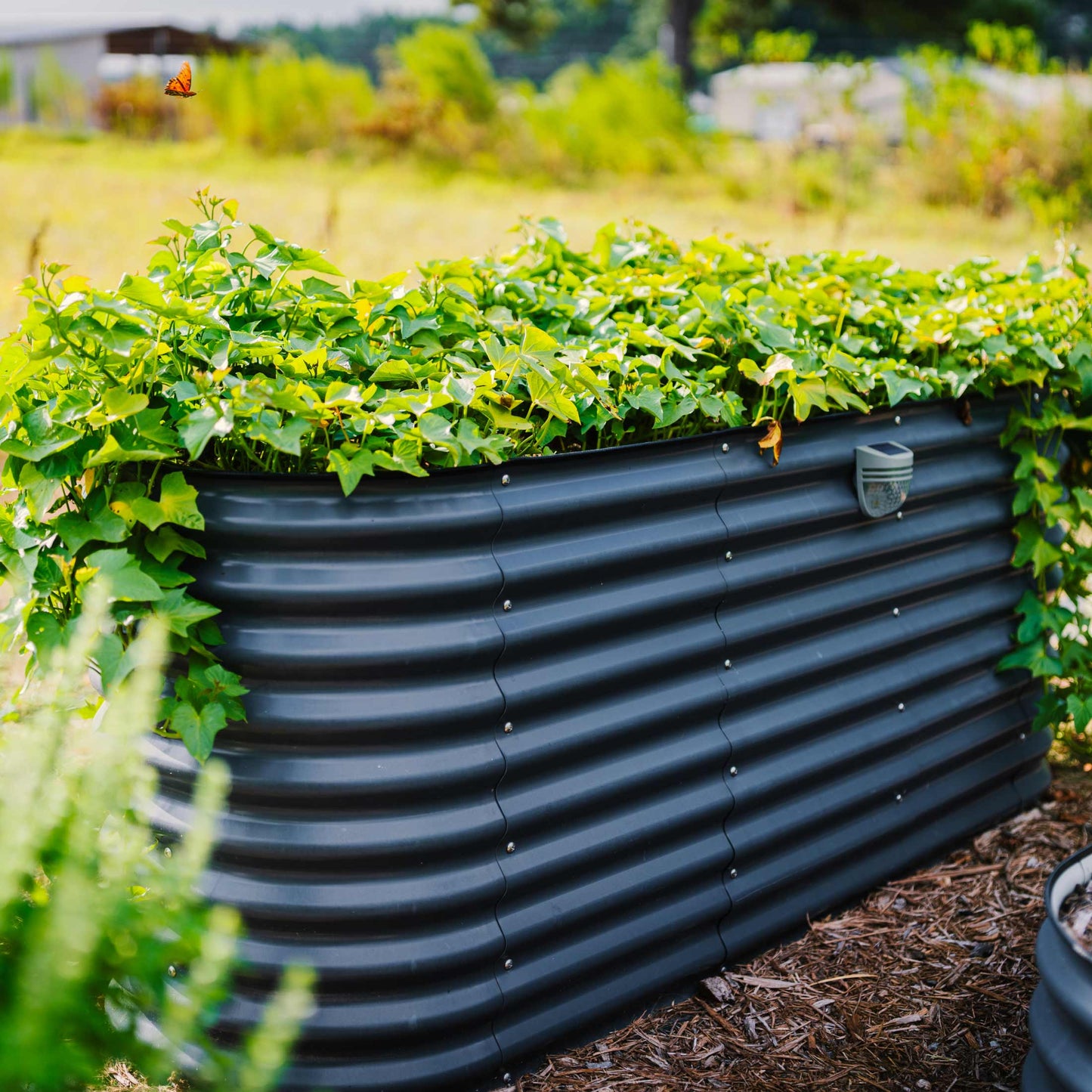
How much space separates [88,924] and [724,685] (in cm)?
161

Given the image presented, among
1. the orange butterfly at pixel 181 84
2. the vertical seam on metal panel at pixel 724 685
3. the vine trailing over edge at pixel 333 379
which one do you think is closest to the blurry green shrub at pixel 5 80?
the vine trailing over edge at pixel 333 379

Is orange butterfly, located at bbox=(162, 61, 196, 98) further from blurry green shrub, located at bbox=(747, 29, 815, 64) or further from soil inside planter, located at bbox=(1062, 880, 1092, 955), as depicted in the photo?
blurry green shrub, located at bbox=(747, 29, 815, 64)

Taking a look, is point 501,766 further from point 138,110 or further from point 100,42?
point 100,42

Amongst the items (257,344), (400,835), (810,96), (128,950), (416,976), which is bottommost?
(416,976)

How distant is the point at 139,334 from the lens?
1798 mm

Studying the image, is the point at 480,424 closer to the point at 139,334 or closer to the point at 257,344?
the point at 257,344

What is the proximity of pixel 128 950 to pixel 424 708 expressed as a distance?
86 cm

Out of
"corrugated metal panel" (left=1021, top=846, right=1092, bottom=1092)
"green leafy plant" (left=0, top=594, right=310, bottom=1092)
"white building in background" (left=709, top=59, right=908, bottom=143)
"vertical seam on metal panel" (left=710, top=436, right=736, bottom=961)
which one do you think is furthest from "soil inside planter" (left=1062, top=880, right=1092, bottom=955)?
"white building in background" (left=709, top=59, right=908, bottom=143)

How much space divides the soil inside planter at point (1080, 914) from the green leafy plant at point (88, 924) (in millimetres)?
1270

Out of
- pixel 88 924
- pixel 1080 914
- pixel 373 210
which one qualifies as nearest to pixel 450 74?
pixel 373 210

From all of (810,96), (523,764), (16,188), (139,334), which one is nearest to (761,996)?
(523,764)

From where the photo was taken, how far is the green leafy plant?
2.98 ft

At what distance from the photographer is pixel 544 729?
2047mm

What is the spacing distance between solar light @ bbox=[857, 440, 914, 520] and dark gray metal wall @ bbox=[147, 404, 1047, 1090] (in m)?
0.04
